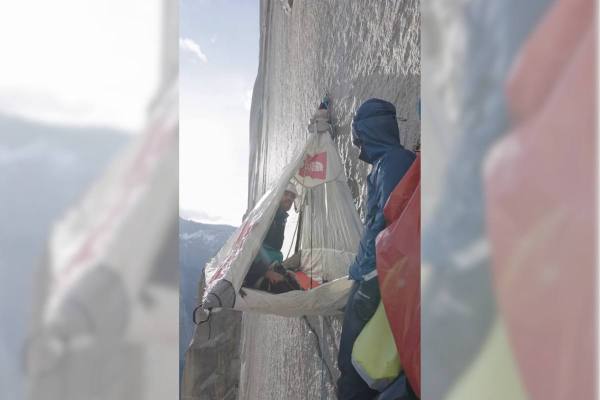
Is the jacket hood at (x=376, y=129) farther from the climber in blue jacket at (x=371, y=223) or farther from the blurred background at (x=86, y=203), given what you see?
the blurred background at (x=86, y=203)

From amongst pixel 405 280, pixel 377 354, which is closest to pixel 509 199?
pixel 405 280

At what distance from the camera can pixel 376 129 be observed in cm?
183

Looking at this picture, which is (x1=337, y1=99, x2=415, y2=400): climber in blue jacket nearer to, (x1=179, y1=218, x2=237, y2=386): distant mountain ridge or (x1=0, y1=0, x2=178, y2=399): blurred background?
(x1=0, y1=0, x2=178, y2=399): blurred background

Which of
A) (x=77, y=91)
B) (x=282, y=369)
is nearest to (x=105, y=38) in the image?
(x=77, y=91)

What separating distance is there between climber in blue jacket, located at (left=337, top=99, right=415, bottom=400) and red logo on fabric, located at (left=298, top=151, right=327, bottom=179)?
0.56 m

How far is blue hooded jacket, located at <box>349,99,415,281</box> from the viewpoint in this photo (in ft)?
5.58

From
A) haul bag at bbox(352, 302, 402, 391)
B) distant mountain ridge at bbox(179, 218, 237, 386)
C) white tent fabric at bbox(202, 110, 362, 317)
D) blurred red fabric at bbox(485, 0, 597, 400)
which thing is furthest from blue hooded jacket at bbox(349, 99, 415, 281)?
distant mountain ridge at bbox(179, 218, 237, 386)

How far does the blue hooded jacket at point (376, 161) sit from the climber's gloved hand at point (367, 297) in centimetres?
2

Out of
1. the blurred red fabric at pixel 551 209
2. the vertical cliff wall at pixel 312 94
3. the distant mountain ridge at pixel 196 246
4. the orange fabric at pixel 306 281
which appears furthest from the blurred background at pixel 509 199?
the distant mountain ridge at pixel 196 246

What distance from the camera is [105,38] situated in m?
0.61

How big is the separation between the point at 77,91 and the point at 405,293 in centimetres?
106

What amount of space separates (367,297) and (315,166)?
839 mm

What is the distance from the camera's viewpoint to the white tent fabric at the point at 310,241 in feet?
6.75

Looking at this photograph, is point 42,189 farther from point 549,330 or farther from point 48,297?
point 549,330
